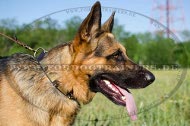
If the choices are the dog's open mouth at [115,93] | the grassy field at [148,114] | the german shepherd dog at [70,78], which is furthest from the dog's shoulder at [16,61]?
the grassy field at [148,114]

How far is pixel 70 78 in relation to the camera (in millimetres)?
4941

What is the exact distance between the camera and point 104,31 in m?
5.32

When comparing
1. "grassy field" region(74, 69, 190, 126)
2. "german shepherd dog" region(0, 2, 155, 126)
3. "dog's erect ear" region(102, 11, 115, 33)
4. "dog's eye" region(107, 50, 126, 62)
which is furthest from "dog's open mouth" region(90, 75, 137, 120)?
"grassy field" region(74, 69, 190, 126)

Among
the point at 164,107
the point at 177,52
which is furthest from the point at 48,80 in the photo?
the point at 177,52

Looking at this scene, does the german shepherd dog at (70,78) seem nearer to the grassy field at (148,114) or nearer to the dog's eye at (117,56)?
the dog's eye at (117,56)

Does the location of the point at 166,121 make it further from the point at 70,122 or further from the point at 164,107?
the point at 70,122

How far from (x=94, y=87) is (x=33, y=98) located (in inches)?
33.4

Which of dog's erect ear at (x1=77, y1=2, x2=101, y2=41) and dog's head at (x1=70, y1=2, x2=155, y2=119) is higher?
dog's erect ear at (x1=77, y1=2, x2=101, y2=41)

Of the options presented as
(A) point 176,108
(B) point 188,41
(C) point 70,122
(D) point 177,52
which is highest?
(C) point 70,122

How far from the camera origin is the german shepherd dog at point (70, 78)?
15.9 ft

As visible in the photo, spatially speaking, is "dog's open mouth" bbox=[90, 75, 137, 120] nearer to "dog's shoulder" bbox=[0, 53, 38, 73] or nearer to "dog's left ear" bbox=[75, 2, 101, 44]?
"dog's left ear" bbox=[75, 2, 101, 44]

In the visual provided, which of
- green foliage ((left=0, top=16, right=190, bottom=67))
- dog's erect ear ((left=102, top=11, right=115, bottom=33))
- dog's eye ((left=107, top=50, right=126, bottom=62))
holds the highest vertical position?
dog's erect ear ((left=102, top=11, right=115, bottom=33))

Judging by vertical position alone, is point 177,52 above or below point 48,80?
below

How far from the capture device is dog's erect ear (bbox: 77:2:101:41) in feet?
15.6
